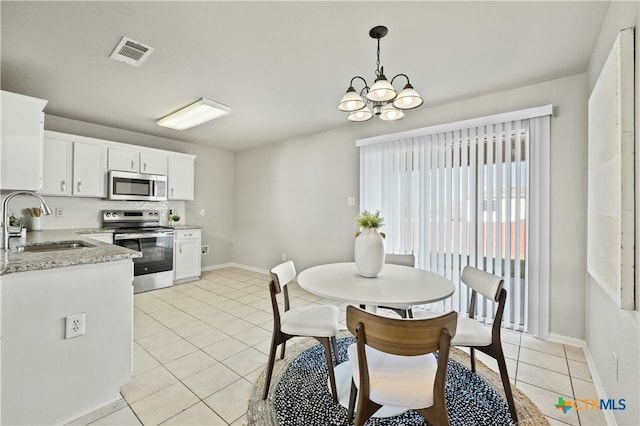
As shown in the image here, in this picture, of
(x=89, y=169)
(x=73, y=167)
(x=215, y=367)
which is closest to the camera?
(x=215, y=367)

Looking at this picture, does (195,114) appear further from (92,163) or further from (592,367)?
(592,367)

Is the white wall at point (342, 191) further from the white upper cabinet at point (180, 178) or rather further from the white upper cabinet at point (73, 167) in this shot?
the white upper cabinet at point (73, 167)

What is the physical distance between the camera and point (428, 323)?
1.10 metres

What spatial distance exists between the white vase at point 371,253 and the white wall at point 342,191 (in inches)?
73.3

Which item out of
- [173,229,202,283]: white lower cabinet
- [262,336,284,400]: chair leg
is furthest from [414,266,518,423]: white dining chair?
[173,229,202,283]: white lower cabinet

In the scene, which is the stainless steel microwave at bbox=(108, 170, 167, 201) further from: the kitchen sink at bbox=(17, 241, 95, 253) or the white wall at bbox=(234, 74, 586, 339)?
the kitchen sink at bbox=(17, 241, 95, 253)

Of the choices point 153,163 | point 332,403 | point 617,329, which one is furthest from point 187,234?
point 617,329

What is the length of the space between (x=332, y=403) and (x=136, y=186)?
4.21 metres

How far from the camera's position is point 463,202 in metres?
3.09

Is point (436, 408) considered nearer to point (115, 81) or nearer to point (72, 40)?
point (72, 40)

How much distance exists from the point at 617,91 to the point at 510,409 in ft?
5.87

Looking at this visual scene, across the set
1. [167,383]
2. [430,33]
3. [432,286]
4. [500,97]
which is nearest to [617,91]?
[430,33]

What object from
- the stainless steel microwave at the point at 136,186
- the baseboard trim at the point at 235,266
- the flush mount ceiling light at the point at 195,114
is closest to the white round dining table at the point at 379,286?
the flush mount ceiling light at the point at 195,114

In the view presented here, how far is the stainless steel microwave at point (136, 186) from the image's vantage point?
4.09 m
